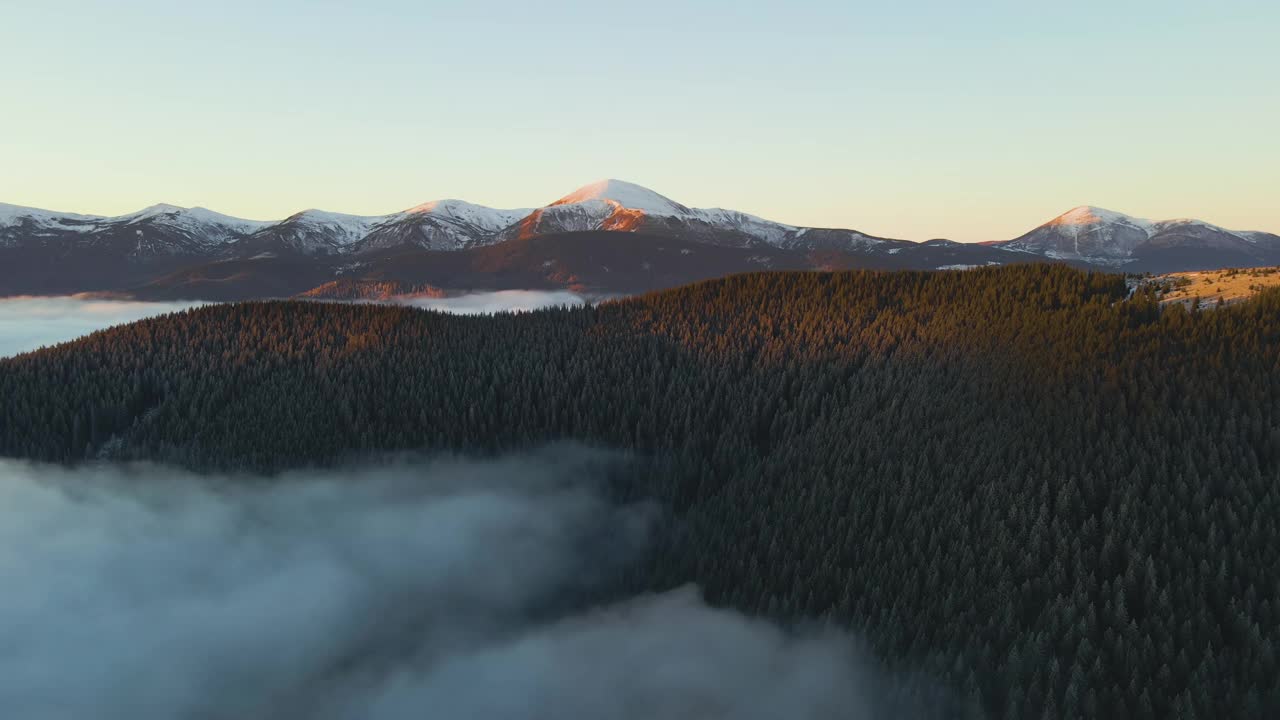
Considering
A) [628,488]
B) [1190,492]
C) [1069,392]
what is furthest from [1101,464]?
[628,488]

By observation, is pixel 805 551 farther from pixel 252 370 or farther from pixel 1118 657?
pixel 252 370

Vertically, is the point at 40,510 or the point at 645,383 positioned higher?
the point at 645,383

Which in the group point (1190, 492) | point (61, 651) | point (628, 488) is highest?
point (1190, 492)

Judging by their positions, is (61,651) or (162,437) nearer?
(61,651)

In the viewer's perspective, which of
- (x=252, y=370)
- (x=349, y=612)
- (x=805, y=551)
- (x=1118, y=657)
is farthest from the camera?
(x=252, y=370)

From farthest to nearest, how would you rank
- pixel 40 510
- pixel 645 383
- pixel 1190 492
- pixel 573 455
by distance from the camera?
1. pixel 40 510
2. pixel 645 383
3. pixel 573 455
4. pixel 1190 492

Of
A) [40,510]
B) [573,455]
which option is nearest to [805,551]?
[573,455]

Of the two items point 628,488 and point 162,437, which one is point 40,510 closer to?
point 162,437
